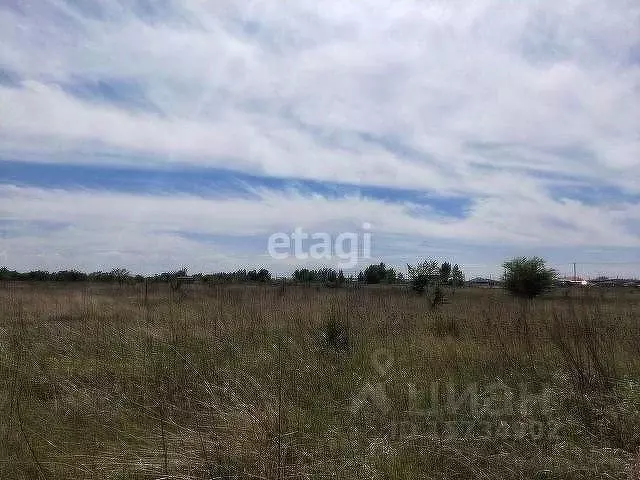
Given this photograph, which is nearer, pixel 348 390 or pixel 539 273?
pixel 348 390

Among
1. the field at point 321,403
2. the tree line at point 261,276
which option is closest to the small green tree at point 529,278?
the tree line at point 261,276

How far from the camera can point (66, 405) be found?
14.7 ft

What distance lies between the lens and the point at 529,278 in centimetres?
2895

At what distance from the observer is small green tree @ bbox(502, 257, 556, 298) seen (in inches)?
1126

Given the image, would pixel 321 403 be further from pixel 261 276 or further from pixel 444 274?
pixel 261 276

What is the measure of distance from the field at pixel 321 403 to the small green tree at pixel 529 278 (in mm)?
22156

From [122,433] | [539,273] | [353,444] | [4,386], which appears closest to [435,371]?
[353,444]

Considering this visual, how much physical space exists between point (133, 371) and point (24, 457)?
2038 mm

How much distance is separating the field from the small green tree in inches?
872

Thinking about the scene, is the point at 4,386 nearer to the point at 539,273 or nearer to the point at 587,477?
the point at 587,477
